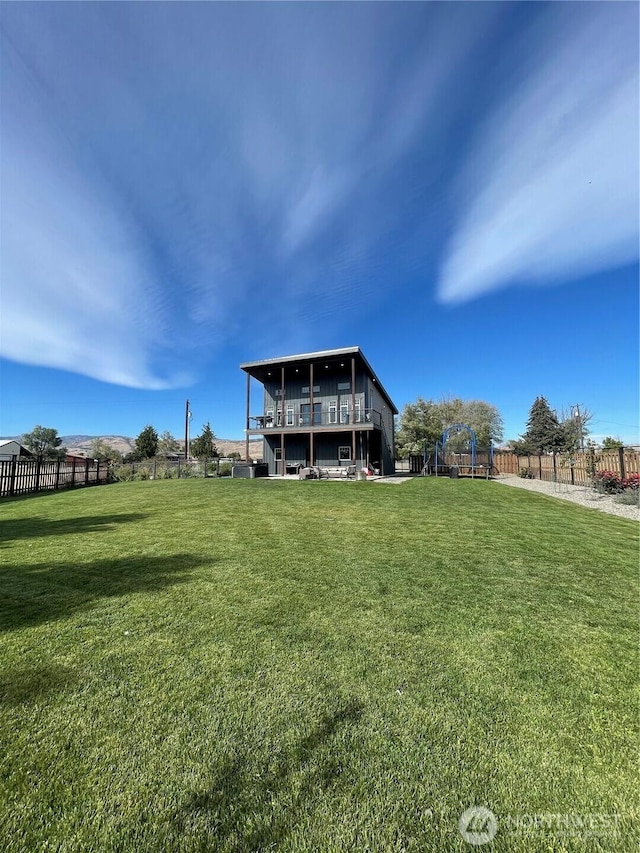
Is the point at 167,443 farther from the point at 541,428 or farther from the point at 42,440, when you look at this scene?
the point at 541,428

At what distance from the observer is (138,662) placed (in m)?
2.33

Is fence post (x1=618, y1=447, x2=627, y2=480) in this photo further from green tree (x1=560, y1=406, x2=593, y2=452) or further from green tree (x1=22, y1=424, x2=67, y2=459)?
green tree (x1=22, y1=424, x2=67, y2=459)

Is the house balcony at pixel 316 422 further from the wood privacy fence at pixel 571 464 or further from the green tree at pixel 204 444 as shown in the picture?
the green tree at pixel 204 444

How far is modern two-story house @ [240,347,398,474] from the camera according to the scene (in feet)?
64.3

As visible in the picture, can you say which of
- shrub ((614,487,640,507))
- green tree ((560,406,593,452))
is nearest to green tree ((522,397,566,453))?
green tree ((560,406,593,452))

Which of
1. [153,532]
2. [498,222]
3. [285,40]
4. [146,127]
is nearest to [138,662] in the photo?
[153,532]

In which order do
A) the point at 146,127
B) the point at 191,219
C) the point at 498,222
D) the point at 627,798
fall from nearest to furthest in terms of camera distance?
the point at 627,798 < the point at 146,127 < the point at 498,222 < the point at 191,219

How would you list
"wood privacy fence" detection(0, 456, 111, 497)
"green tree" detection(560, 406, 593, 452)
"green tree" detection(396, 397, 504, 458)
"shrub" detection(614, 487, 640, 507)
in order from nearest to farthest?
"shrub" detection(614, 487, 640, 507)
"wood privacy fence" detection(0, 456, 111, 497)
"green tree" detection(560, 406, 593, 452)
"green tree" detection(396, 397, 504, 458)

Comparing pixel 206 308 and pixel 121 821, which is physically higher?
pixel 206 308

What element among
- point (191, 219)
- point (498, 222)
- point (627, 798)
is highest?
point (191, 219)

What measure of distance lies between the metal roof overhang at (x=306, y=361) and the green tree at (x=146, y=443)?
2469cm

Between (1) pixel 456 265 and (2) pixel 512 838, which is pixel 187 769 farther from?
(1) pixel 456 265

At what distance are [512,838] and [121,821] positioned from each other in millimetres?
1511

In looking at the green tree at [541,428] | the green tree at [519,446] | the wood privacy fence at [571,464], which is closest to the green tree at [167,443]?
the wood privacy fence at [571,464]
